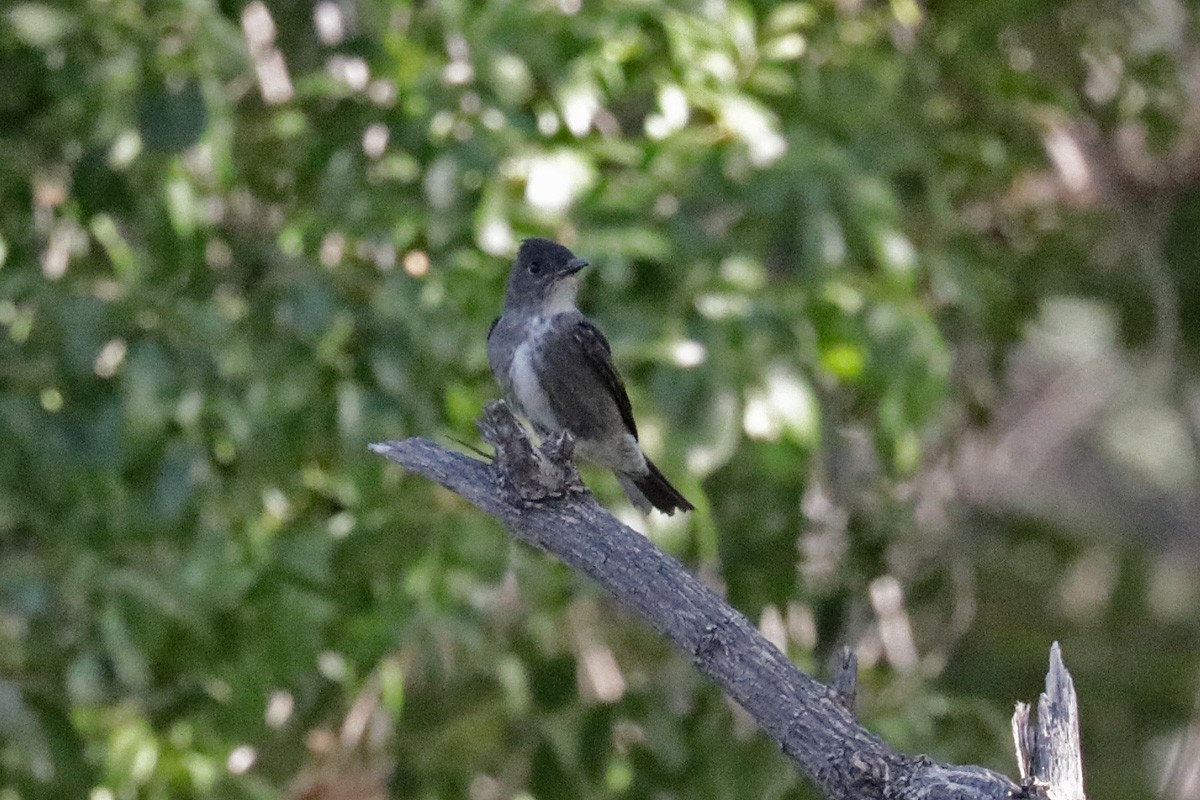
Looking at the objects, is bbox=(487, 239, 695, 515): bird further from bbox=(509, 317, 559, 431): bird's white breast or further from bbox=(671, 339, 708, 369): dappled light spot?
bbox=(671, 339, 708, 369): dappled light spot

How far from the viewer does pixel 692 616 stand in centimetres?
288

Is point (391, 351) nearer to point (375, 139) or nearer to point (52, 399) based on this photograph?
point (375, 139)

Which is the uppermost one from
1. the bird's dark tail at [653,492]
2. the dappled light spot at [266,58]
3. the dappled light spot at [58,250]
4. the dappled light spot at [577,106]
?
the dappled light spot at [266,58]

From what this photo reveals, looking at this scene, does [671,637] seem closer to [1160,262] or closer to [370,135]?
[370,135]

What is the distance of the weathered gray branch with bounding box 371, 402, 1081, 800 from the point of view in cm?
267

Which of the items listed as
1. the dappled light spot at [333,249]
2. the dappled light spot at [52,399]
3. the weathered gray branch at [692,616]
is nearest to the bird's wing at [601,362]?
the dappled light spot at [333,249]

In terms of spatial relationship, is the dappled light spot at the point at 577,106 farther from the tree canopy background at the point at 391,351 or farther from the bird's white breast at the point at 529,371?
the bird's white breast at the point at 529,371

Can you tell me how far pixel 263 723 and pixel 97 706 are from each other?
50cm

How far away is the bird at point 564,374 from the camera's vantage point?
431 centimetres

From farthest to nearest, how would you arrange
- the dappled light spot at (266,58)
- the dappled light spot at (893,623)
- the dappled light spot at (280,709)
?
the dappled light spot at (893,623) < the dappled light spot at (280,709) < the dappled light spot at (266,58)

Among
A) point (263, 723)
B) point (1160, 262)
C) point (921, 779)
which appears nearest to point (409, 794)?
point (263, 723)

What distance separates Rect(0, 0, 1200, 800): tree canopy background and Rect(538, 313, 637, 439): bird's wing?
78mm

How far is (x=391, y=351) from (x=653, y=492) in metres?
0.74

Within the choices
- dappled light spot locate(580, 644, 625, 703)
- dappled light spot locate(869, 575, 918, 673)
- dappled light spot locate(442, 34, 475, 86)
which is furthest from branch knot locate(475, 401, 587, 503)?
dappled light spot locate(869, 575, 918, 673)
